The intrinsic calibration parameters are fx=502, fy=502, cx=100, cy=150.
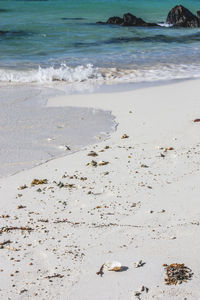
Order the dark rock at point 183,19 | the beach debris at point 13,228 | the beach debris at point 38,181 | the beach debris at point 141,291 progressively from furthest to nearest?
the dark rock at point 183,19 < the beach debris at point 38,181 < the beach debris at point 13,228 < the beach debris at point 141,291

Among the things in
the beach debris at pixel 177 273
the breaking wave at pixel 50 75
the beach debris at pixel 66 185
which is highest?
the beach debris at pixel 177 273

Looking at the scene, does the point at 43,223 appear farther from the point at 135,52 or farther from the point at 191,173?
the point at 135,52

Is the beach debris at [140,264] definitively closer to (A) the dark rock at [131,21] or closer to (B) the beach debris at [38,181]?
(B) the beach debris at [38,181]

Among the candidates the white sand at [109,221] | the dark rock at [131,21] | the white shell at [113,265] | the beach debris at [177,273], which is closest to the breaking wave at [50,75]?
the white sand at [109,221]

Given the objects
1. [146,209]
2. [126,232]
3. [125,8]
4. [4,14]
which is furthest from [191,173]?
[125,8]

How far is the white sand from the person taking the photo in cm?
299

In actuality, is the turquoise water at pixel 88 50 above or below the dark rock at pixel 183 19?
below

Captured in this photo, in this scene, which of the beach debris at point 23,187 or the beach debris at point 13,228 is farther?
the beach debris at point 23,187

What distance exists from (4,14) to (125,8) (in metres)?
9.20

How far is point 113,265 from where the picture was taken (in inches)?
123

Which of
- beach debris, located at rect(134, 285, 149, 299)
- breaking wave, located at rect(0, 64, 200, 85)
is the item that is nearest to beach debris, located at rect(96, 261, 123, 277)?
beach debris, located at rect(134, 285, 149, 299)

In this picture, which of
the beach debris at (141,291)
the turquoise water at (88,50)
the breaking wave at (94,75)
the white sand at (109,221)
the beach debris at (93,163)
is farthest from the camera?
the turquoise water at (88,50)

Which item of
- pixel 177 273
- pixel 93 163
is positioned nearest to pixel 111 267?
pixel 177 273

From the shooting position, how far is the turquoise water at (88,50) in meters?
10.4
